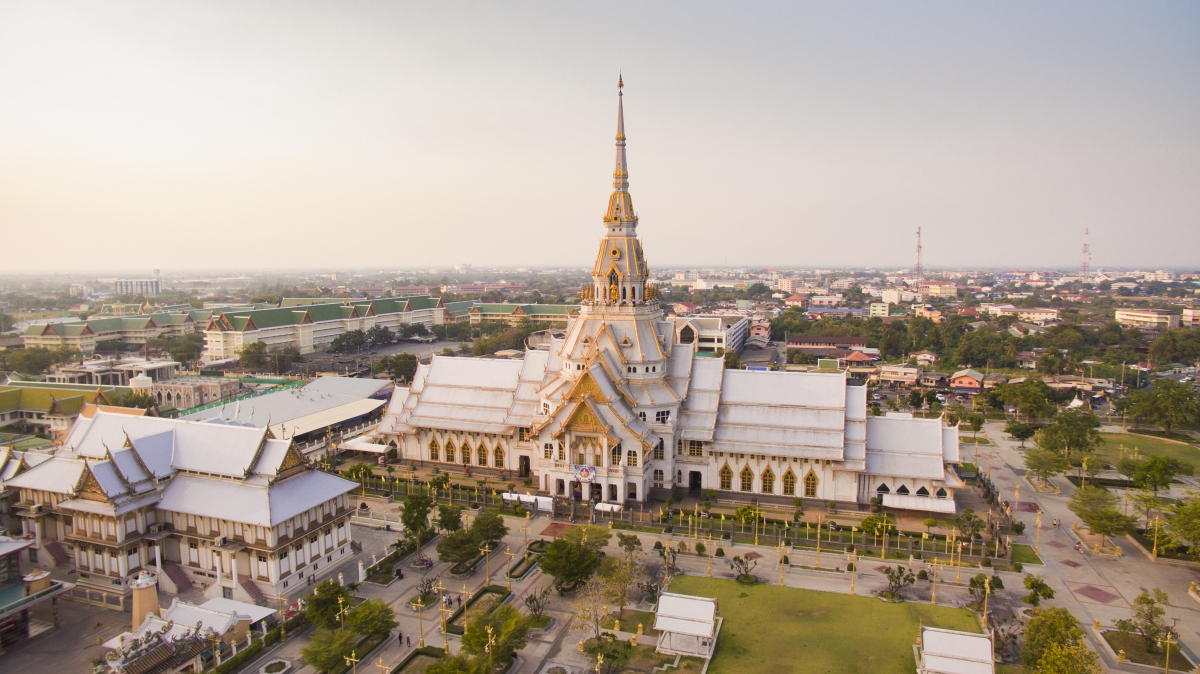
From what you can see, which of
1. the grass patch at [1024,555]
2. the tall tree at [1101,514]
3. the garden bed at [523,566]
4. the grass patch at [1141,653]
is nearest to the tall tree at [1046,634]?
the grass patch at [1141,653]

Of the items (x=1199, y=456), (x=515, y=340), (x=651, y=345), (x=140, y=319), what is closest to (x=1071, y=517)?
(x=1199, y=456)

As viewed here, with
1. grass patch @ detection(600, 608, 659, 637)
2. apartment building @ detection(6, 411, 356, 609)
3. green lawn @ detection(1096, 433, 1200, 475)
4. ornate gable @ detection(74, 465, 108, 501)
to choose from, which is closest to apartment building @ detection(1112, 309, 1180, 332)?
green lawn @ detection(1096, 433, 1200, 475)

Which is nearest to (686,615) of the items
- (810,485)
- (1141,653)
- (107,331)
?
(1141,653)

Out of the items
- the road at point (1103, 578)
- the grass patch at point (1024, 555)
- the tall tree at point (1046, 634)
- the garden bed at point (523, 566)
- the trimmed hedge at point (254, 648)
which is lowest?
the road at point (1103, 578)

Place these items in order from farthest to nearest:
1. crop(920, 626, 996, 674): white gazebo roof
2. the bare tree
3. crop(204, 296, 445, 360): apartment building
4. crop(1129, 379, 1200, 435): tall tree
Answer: crop(204, 296, 445, 360): apartment building
crop(1129, 379, 1200, 435): tall tree
the bare tree
crop(920, 626, 996, 674): white gazebo roof

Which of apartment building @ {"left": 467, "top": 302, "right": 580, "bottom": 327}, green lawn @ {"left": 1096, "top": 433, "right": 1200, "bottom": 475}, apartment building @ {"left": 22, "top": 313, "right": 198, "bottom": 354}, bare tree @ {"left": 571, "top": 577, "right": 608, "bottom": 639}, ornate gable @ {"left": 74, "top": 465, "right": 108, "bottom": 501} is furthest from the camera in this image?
apartment building @ {"left": 467, "top": 302, "right": 580, "bottom": 327}

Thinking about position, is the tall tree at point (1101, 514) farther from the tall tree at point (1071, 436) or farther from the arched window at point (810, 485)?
the arched window at point (810, 485)

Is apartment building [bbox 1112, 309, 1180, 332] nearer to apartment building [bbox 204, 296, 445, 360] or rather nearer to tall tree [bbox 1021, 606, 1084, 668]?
tall tree [bbox 1021, 606, 1084, 668]
